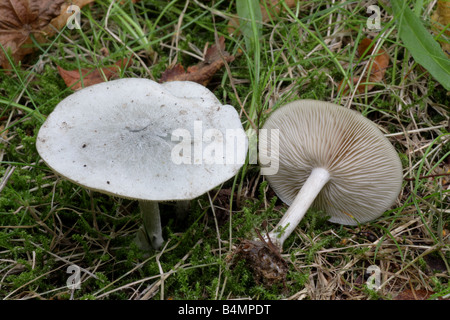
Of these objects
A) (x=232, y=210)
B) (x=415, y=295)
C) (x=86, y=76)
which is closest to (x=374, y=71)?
(x=232, y=210)

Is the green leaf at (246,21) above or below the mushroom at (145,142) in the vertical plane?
above

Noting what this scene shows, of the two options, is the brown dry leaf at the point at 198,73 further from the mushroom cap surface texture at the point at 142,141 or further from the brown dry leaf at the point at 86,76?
the mushroom cap surface texture at the point at 142,141

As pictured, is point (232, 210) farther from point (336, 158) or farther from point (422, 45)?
point (422, 45)

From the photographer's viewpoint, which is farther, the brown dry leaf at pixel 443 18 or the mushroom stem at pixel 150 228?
the brown dry leaf at pixel 443 18

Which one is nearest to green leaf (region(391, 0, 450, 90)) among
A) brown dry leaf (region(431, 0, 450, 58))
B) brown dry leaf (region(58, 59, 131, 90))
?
brown dry leaf (region(431, 0, 450, 58))

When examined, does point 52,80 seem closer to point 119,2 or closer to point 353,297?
point 119,2

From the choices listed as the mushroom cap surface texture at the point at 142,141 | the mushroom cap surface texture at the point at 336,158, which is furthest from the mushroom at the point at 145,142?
the mushroom cap surface texture at the point at 336,158
